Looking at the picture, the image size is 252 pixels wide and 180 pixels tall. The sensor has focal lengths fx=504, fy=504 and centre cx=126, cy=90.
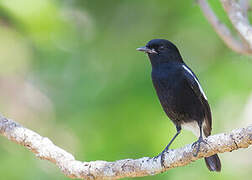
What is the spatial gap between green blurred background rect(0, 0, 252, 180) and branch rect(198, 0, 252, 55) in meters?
1.28

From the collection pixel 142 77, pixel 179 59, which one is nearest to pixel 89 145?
pixel 142 77

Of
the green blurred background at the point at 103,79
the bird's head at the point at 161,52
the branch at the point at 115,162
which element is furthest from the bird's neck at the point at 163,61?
the branch at the point at 115,162

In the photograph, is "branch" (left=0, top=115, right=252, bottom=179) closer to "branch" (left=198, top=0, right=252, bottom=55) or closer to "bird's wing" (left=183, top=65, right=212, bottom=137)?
"bird's wing" (left=183, top=65, right=212, bottom=137)

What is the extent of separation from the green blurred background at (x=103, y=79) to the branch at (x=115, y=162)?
1624mm

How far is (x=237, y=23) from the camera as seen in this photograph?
4613 millimetres

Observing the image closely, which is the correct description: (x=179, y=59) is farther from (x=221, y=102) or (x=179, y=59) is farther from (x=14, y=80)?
(x=14, y=80)

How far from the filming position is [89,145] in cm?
593

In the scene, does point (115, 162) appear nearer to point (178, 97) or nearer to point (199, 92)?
point (178, 97)

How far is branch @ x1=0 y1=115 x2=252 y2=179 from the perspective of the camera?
139 inches

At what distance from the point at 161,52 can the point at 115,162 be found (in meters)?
1.74

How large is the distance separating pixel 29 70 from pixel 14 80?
284mm

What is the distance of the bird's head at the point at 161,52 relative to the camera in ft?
17.3

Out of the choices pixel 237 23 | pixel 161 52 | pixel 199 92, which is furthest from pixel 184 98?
pixel 237 23

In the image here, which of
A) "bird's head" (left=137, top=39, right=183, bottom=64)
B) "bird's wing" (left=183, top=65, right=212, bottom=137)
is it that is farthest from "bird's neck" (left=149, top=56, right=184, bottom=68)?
"bird's wing" (left=183, top=65, right=212, bottom=137)
